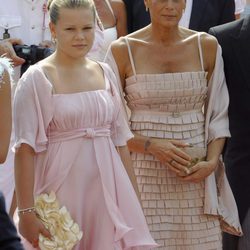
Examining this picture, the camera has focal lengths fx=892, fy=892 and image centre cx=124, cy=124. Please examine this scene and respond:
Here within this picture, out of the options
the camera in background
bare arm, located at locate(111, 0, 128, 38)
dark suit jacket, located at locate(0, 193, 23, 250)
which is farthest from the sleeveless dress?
dark suit jacket, located at locate(0, 193, 23, 250)

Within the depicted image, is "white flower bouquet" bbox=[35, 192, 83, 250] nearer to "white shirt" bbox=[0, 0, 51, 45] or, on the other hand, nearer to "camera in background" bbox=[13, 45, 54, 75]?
"camera in background" bbox=[13, 45, 54, 75]

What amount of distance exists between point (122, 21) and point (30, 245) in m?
2.49

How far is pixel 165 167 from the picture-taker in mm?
4605

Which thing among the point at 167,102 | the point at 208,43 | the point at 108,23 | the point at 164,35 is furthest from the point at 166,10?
the point at 108,23

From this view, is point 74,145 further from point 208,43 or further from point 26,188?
point 208,43

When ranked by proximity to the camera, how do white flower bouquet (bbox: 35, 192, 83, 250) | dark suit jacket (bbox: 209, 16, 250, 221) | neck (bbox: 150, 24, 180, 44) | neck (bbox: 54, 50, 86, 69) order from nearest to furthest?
white flower bouquet (bbox: 35, 192, 83, 250)
neck (bbox: 54, 50, 86, 69)
neck (bbox: 150, 24, 180, 44)
dark suit jacket (bbox: 209, 16, 250, 221)

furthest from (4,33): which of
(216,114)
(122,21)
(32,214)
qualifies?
(32,214)

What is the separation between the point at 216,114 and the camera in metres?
4.65

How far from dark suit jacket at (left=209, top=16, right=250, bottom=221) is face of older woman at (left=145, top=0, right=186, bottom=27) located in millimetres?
369

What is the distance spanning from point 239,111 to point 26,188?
1369 mm

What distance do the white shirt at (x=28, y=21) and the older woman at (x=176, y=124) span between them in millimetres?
1313

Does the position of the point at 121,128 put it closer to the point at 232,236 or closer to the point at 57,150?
the point at 57,150

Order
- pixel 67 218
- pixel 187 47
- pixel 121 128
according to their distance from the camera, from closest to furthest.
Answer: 1. pixel 67 218
2. pixel 121 128
3. pixel 187 47

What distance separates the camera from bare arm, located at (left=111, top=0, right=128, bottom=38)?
19.7 ft
